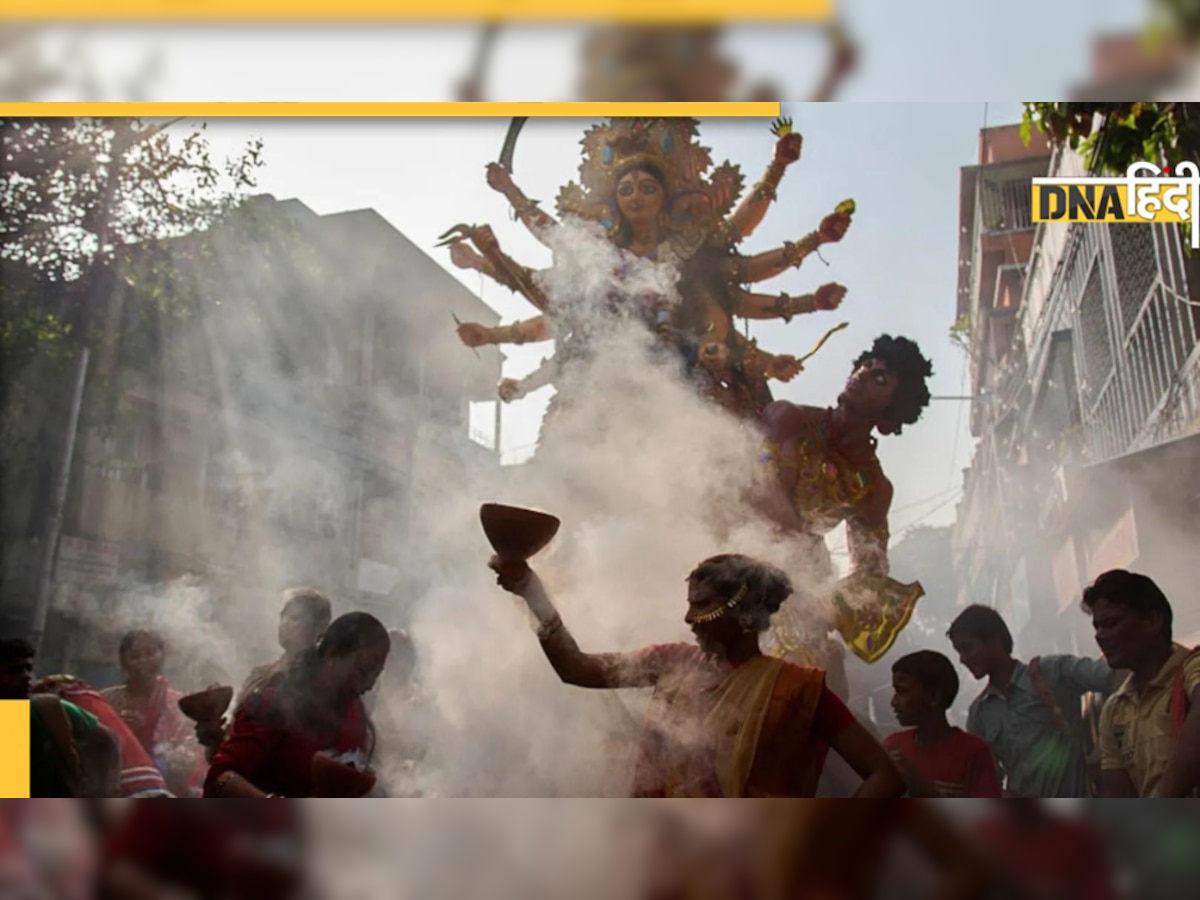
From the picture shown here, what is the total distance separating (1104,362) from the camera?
424cm

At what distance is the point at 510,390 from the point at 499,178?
2.74ft

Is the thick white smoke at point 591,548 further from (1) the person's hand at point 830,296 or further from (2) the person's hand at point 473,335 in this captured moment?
(1) the person's hand at point 830,296

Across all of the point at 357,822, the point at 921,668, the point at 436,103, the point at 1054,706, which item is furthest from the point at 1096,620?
the point at 436,103

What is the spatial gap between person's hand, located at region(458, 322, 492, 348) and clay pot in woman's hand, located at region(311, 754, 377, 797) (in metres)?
1.69

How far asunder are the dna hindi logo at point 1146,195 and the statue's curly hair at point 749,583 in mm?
1824

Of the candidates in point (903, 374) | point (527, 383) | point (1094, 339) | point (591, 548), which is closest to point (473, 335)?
point (527, 383)

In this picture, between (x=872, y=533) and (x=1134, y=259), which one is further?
(x=872, y=533)

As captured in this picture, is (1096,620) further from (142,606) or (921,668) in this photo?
(142,606)

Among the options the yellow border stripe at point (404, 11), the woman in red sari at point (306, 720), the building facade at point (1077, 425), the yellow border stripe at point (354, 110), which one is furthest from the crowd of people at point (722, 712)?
the yellow border stripe at point (404, 11)

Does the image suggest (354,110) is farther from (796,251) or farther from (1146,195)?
(1146,195)

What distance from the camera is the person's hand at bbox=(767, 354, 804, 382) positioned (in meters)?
4.39

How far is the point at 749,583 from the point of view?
3973mm

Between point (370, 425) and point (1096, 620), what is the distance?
2.84 m

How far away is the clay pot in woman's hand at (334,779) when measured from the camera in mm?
4016
